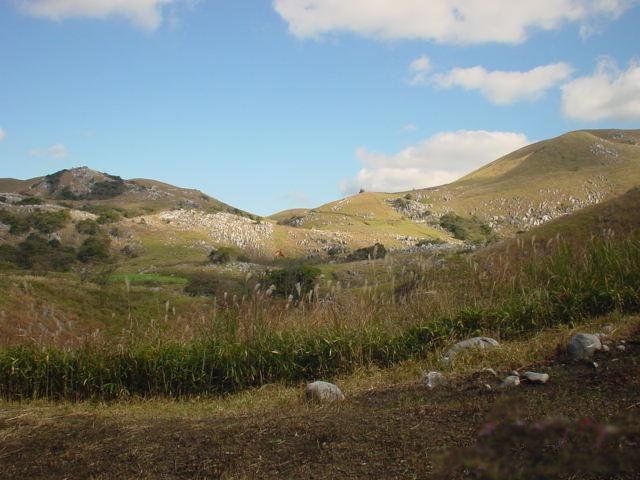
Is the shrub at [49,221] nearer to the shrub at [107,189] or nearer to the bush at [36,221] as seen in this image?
the bush at [36,221]

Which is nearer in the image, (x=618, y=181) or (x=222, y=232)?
(x=222, y=232)

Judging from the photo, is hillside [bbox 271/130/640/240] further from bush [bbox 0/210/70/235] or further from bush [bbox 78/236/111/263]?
bush [bbox 0/210/70/235]

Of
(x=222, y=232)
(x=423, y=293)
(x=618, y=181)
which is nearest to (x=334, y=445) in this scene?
(x=423, y=293)

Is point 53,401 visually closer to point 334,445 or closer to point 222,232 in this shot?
point 334,445

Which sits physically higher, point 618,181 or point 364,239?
point 618,181

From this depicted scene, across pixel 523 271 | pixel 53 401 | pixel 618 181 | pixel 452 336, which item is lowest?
pixel 53 401

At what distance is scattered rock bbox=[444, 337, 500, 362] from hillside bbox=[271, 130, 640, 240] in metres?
87.0

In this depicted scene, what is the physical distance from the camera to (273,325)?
291 inches

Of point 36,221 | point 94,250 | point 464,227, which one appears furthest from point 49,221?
point 464,227

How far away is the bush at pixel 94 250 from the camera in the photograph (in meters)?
63.4

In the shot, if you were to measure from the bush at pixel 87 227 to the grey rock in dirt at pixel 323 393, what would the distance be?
71979 mm

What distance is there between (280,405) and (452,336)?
8.84 feet

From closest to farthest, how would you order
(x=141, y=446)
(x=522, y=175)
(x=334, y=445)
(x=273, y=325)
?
(x=334, y=445) < (x=141, y=446) < (x=273, y=325) < (x=522, y=175)

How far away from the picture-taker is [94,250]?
65.2 m
